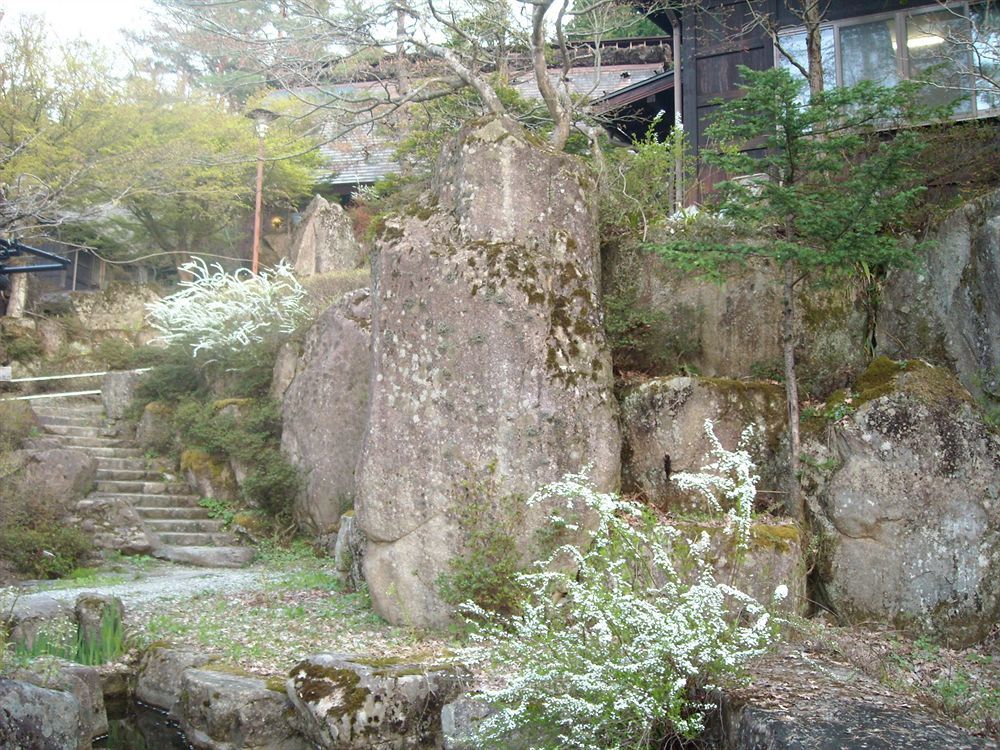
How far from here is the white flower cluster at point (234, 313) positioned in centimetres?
1304

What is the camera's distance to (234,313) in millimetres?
13359

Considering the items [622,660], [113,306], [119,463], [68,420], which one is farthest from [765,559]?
[113,306]

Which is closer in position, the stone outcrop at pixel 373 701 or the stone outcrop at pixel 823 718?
the stone outcrop at pixel 823 718

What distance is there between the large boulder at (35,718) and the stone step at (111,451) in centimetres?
907

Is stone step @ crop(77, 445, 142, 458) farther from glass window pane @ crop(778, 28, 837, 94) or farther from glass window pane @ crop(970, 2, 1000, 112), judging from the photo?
glass window pane @ crop(970, 2, 1000, 112)

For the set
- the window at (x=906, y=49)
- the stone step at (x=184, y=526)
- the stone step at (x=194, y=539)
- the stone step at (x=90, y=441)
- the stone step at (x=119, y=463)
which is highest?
the window at (x=906, y=49)

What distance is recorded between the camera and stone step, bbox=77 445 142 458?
539 inches

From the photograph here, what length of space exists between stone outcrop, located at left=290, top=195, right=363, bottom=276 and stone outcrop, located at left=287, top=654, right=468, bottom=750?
45.6ft

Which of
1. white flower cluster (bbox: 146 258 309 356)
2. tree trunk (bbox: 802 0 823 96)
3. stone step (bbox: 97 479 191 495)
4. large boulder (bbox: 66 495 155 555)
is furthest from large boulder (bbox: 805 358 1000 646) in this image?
stone step (bbox: 97 479 191 495)

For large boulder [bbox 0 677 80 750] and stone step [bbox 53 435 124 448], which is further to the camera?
stone step [bbox 53 435 124 448]

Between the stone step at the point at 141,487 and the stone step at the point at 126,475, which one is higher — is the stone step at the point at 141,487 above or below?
below

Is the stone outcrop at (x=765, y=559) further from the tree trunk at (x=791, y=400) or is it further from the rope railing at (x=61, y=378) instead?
the rope railing at (x=61, y=378)

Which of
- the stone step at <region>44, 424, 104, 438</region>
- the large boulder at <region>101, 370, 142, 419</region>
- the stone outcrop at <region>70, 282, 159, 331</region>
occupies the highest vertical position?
the stone outcrop at <region>70, 282, 159, 331</region>

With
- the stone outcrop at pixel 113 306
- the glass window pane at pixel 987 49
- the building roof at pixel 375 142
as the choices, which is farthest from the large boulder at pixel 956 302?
the stone outcrop at pixel 113 306
